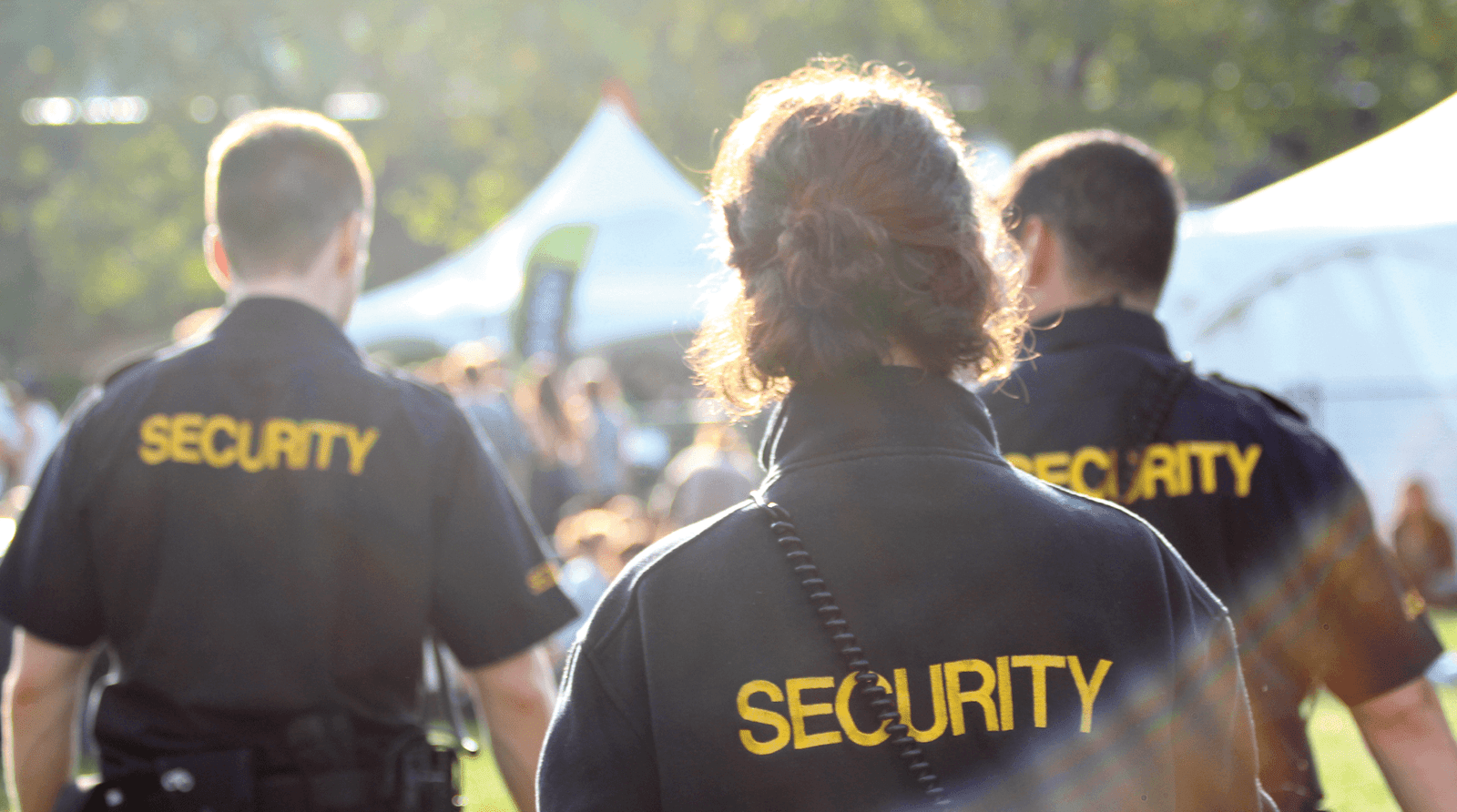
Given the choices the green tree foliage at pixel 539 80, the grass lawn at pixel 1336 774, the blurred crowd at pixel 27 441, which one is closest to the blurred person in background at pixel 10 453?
the blurred crowd at pixel 27 441

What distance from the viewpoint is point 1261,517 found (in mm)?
2250

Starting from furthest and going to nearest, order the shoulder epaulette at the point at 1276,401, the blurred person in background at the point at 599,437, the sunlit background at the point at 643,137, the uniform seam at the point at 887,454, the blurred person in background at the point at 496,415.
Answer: the blurred person in background at the point at 599,437
the sunlit background at the point at 643,137
the blurred person in background at the point at 496,415
the shoulder epaulette at the point at 1276,401
the uniform seam at the point at 887,454

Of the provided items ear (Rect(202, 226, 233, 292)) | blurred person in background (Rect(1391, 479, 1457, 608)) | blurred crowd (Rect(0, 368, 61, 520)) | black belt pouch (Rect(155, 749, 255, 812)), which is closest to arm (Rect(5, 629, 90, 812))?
black belt pouch (Rect(155, 749, 255, 812))

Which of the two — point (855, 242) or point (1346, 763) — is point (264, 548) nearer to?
point (855, 242)

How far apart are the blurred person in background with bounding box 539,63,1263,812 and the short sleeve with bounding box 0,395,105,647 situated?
145 centimetres

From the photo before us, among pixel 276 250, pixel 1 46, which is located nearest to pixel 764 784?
pixel 276 250

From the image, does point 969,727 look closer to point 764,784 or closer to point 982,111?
point 764,784

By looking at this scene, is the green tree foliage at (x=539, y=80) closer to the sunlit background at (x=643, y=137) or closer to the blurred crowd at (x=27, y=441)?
the sunlit background at (x=643, y=137)

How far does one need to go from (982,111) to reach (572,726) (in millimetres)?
20309

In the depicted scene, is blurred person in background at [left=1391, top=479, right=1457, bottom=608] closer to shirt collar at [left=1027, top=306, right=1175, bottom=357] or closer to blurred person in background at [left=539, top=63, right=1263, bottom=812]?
shirt collar at [left=1027, top=306, right=1175, bottom=357]

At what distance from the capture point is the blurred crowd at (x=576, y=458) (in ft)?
21.5

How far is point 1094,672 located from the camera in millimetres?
1318

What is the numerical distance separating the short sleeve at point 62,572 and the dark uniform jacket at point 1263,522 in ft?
5.65

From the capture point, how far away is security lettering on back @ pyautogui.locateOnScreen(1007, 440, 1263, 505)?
7.45 ft
